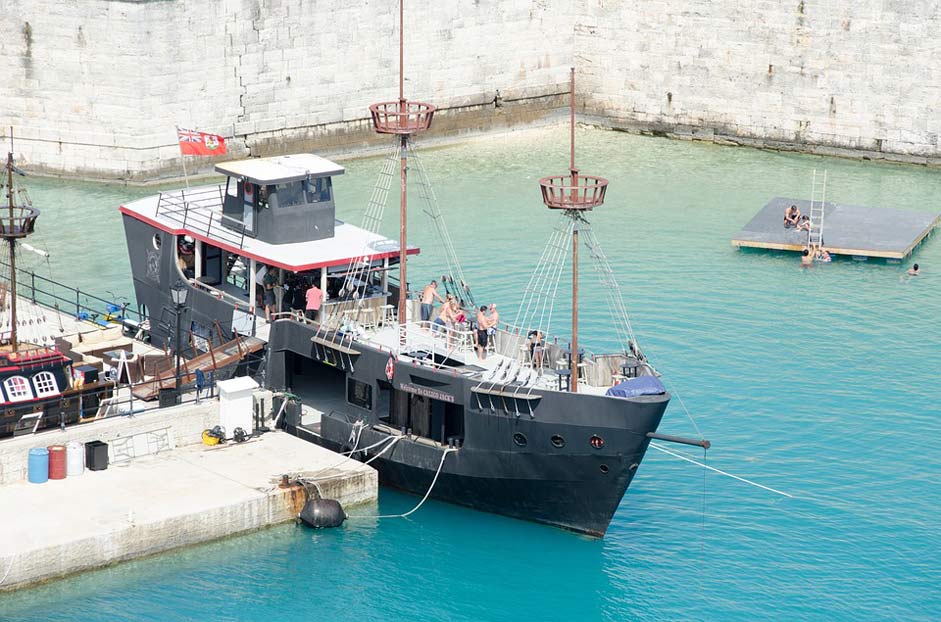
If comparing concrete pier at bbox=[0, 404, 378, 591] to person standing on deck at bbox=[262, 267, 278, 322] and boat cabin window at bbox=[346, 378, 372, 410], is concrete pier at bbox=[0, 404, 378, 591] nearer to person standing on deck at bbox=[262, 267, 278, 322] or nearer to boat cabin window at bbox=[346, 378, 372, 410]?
boat cabin window at bbox=[346, 378, 372, 410]

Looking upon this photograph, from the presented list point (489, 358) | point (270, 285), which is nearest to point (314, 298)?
point (270, 285)

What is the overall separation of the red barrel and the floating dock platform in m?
25.8

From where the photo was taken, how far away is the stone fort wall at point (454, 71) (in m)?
56.9

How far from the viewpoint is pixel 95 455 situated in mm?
33531

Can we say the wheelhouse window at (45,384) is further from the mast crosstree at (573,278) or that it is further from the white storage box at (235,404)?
the mast crosstree at (573,278)

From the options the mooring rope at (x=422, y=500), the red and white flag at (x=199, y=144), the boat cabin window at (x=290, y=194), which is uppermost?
the red and white flag at (x=199, y=144)

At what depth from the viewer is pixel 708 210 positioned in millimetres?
57594

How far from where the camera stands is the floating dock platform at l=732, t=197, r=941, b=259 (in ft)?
172

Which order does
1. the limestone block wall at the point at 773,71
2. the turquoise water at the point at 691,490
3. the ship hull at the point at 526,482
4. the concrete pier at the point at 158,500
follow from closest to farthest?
the concrete pier at the point at 158,500 < the turquoise water at the point at 691,490 < the ship hull at the point at 526,482 < the limestone block wall at the point at 773,71

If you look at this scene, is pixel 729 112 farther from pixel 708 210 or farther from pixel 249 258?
pixel 249 258

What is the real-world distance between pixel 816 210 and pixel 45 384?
A: 30058mm

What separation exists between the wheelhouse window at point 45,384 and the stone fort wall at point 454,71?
24.3 meters

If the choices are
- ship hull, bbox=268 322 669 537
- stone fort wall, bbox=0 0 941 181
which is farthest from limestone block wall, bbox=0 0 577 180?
ship hull, bbox=268 322 669 537

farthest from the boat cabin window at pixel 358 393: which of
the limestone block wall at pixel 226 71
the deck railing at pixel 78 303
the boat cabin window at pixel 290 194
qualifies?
the limestone block wall at pixel 226 71
